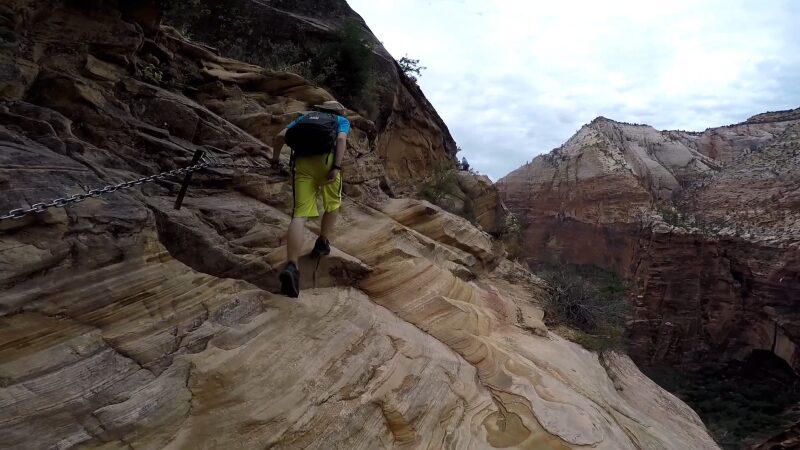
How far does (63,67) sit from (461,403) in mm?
5107

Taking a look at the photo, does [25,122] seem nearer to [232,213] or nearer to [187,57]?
[232,213]

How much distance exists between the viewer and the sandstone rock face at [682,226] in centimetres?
3278

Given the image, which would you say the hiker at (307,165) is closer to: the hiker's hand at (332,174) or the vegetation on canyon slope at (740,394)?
the hiker's hand at (332,174)

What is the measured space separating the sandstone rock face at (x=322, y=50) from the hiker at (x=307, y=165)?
4.41 m

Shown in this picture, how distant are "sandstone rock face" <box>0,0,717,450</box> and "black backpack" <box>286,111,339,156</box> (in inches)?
42.8

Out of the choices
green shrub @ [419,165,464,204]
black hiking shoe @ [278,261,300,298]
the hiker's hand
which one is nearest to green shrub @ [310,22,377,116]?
green shrub @ [419,165,464,204]

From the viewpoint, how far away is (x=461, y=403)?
15.5 ft

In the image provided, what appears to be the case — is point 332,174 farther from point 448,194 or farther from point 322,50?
point 448,194

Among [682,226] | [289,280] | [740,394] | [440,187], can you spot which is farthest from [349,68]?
[682,226]

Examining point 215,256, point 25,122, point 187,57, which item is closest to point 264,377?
point 215,256

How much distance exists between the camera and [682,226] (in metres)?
39.3

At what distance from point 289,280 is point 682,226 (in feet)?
133

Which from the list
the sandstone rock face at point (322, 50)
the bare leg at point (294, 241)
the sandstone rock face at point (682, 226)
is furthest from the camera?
the sandstone rock face at point (682, 226)

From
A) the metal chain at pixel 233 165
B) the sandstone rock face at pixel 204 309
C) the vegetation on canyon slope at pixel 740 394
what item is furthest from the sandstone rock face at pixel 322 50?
the vegetation on canyon slope at pixel 740 394
